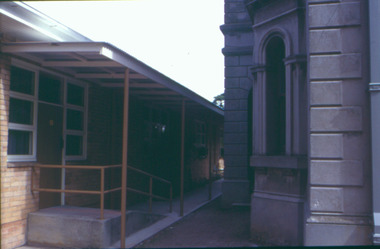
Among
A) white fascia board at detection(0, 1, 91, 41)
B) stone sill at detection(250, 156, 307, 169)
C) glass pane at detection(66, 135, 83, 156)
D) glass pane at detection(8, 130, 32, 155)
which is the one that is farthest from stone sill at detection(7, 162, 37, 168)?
stone sill at detection(250, 156, 307, 169)

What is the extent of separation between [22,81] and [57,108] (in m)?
1.08

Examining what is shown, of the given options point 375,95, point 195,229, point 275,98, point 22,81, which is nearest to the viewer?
point 375,95

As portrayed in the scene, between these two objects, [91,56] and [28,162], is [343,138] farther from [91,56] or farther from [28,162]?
[28,162]

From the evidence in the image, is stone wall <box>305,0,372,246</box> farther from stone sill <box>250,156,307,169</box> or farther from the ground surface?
the ground surface

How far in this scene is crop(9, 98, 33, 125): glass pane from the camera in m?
7.29

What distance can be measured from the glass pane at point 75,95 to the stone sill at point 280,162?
3.96 m

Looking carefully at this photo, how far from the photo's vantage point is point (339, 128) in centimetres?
647

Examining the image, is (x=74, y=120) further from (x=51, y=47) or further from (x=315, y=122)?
(x=315, y=122)

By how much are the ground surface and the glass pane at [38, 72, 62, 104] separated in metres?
3.35

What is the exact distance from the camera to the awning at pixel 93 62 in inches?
260

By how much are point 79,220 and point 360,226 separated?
183 inches

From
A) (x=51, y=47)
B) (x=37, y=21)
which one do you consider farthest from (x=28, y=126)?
(x=37, y=21)

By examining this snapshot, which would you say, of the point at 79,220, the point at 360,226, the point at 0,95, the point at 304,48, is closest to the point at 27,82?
the point at 0,95

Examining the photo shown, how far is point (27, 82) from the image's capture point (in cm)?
768
